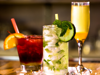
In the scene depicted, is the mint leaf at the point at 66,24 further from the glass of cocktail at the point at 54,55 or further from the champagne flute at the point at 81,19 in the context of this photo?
the champagne flute at the point at 81,19

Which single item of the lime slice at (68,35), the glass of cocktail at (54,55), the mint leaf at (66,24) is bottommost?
the glass of cocktail at (54,55)

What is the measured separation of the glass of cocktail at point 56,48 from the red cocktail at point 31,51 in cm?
10

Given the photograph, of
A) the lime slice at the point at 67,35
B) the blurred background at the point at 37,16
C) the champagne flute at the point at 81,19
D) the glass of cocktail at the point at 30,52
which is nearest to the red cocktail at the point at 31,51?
the glass of cocktail at the point at 30,52

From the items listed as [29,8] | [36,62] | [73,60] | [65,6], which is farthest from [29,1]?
[36,62]

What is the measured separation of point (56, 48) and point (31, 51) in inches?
6.3

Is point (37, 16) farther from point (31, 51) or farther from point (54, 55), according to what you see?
point (54, 55)

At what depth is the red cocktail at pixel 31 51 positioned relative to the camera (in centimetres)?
91

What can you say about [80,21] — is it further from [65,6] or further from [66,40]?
[65,6]

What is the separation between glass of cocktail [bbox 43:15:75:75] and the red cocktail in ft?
0.31

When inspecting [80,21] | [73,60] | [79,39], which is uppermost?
[80,21]

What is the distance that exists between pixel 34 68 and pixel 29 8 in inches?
97.1

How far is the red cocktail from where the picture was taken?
91 centimetres

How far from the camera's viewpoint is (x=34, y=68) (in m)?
0.92

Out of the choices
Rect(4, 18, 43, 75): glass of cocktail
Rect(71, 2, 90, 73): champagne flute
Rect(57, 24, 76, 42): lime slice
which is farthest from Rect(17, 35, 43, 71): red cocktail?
Rect(71, 2, 90, 73): champagne flute
